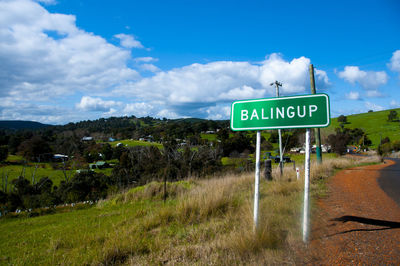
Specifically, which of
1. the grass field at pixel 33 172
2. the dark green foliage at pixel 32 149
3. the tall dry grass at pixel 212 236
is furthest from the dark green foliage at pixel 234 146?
the tall dry grass at pixel 212 236

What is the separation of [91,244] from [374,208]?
19.5 feet

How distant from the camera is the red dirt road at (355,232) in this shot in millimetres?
2990

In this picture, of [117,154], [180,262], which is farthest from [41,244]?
[117,154]

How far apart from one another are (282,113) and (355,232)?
233 cm

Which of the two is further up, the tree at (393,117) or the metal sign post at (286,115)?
the tree at (393,117)

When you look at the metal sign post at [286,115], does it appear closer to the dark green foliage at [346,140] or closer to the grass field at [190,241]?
the grass field at [190,241]

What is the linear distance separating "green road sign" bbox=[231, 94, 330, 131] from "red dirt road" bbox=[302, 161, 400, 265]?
1.75 metres

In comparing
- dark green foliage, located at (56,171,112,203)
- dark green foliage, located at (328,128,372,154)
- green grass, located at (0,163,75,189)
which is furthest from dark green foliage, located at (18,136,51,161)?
dark green foliage, located at (328,128,372,154)

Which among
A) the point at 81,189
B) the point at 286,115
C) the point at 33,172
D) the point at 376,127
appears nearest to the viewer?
the point at 286,115

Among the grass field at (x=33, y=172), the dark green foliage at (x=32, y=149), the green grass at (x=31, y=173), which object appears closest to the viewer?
the grass field at (x=33, y=172)

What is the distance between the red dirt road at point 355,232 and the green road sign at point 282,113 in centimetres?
175

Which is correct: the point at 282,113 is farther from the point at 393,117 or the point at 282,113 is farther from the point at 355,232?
the point at 393,117

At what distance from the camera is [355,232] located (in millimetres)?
3828

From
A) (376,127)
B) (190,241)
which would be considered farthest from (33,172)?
(376,127)
